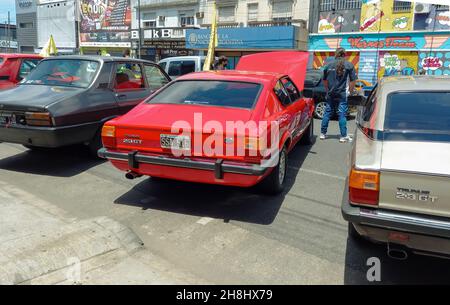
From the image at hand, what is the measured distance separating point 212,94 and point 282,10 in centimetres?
1893

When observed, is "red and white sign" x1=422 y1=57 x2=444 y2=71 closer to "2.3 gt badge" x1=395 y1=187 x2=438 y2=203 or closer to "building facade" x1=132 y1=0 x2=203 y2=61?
"building facade" x1=132 y1=0 x2=203 y2=61

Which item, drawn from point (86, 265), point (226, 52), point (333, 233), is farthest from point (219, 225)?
point (226, 52)

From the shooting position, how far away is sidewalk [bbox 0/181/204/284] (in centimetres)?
285

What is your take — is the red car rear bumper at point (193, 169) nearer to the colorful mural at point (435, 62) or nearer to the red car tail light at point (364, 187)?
the red car tail light at point (364, 187)

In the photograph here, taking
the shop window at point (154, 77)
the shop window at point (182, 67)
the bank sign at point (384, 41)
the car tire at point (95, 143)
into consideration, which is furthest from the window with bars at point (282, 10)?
the car tire at point (95, 143)

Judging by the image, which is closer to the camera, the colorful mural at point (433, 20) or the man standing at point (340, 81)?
the man standing at point (340, 81)

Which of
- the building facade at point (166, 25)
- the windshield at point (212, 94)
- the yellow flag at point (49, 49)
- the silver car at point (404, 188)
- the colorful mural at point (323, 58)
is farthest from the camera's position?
the building facade at point (166, 25)

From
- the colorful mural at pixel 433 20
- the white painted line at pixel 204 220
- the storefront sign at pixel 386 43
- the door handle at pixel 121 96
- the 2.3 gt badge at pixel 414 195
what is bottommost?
the white painted line at pixel 204 220

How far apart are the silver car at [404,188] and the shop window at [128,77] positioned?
4.42 metres

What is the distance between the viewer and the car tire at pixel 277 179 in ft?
14.6

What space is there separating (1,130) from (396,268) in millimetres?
5065

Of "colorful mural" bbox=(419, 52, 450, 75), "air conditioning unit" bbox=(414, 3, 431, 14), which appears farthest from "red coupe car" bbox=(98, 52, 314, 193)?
"air conditioning unit" bbox=(414, 3, 431, 14)

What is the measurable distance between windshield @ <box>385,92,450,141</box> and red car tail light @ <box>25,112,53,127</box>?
4.04m

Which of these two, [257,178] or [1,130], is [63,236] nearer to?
[257,178]
